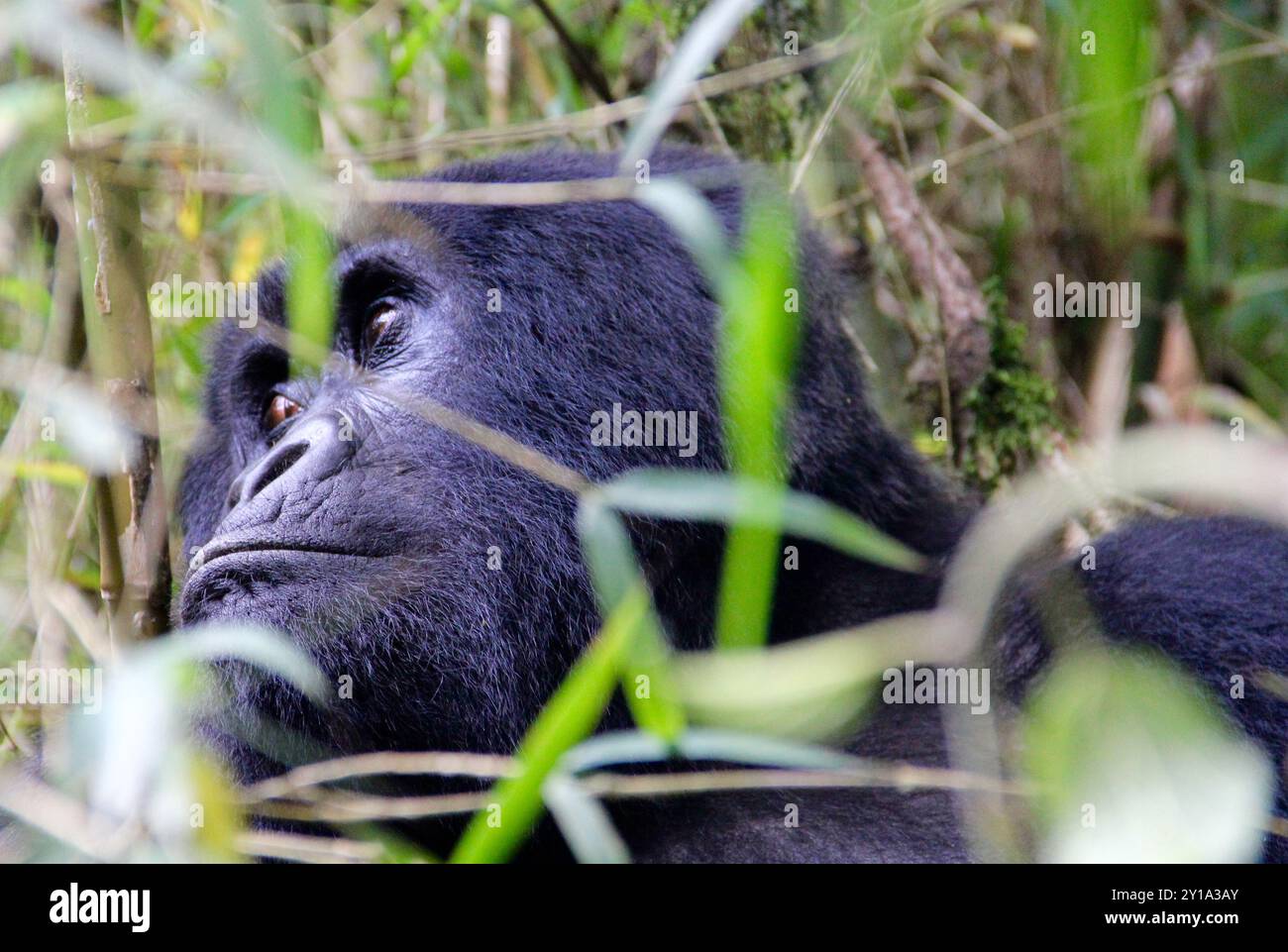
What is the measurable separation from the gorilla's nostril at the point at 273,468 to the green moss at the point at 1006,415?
1.84 m

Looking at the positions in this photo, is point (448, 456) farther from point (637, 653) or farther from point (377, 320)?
point (637, 653)

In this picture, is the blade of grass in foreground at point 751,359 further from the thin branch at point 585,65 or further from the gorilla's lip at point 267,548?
the thin branch at point 585,65

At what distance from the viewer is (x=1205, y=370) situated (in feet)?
15.5

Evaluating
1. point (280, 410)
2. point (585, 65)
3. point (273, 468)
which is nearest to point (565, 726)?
point (273, 468)

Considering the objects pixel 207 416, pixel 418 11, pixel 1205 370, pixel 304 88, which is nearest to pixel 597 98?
pixel 418 11

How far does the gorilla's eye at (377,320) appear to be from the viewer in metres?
2.88

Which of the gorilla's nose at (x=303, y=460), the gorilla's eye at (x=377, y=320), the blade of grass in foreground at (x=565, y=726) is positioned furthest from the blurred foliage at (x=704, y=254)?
the gorilla's nose at (x=303, y=460)

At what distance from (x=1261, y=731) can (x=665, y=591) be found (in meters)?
1.09

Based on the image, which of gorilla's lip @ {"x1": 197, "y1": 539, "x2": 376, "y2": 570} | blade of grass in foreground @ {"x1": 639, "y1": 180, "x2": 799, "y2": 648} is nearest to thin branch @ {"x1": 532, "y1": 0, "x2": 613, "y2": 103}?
blade of grass in foreground @ {"x1": 639, "y1": 180, "x2": 799, "y2": 648}

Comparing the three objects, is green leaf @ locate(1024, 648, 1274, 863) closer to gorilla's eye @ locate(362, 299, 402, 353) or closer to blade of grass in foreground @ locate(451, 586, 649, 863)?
blade of grass in foreground @ locate(451, 586, 649, 863)

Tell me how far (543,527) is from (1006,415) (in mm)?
1554

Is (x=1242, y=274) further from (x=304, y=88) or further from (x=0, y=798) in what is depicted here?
(x=0, y=798)

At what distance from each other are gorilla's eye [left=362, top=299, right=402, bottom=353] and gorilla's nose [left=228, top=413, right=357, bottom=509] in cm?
28

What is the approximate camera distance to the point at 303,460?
2.57m
